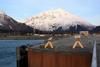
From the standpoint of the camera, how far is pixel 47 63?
677 inches

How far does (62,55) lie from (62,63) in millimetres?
428

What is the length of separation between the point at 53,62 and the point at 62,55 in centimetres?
63

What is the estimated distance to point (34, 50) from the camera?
59.5 ft

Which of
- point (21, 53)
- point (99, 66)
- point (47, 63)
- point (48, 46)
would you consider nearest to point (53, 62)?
point (47, 63)

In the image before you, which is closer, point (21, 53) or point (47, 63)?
point (47, 63)

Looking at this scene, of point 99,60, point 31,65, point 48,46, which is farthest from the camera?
point 48,46

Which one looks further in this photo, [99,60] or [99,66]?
[99,60]

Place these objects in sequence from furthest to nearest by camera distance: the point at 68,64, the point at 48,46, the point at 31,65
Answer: the point at 48,46
the point at 31,65
the point at 68,64

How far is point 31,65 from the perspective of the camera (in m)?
17.9

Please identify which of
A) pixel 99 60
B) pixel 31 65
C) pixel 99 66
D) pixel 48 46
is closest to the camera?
pixel 99 66

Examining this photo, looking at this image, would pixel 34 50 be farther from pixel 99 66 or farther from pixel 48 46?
pixel 99 66

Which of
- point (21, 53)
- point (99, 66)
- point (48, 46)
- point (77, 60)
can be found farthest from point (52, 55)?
point (99, 66)

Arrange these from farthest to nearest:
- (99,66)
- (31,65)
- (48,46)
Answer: (48,46)
(31,65)
(99,66)

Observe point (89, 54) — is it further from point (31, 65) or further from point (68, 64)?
point (31, 65)
